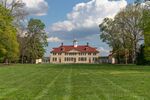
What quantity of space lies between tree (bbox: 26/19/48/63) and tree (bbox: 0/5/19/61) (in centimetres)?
4127

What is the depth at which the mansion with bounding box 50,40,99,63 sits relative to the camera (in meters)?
186

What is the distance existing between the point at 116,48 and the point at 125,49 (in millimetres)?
4145

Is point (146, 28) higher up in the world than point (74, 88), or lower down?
higher up

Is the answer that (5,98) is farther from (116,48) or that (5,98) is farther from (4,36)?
(116,48)

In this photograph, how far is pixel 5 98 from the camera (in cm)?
1580

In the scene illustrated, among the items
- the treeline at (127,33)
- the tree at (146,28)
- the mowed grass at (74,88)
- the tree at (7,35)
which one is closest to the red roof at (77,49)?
the treeline at (127,33)

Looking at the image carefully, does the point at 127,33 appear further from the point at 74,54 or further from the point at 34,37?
the point at 74,54

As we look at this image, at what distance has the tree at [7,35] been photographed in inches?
2995

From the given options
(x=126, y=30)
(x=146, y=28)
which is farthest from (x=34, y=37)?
(x=146, y=28)

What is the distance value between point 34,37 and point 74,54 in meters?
59.8

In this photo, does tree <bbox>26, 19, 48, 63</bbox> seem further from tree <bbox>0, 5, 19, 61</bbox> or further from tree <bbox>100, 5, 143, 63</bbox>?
tree <bbox>0, 5, 19, 61</bbox>

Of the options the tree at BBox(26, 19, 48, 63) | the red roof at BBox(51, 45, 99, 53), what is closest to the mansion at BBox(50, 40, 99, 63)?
the red roof at BBox(51, 45, 99, 53)

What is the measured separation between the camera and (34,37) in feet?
424

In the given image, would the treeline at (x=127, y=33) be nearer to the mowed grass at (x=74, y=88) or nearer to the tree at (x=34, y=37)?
the tree at (x=34, y=37)
